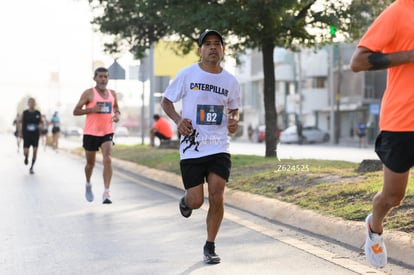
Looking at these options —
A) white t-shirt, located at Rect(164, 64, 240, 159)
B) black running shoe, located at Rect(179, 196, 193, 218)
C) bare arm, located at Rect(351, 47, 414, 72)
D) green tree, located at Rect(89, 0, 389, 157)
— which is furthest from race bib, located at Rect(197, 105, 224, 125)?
green tree, located at Rect(89, 0, 389, 157)

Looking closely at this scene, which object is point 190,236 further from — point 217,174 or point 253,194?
point 253,194

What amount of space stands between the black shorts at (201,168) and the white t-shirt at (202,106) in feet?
0.17

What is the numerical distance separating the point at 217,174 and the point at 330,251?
4.19 feet

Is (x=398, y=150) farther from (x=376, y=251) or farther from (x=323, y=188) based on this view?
(x=323, y=188)

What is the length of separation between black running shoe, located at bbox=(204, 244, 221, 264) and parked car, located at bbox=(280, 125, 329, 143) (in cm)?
4947

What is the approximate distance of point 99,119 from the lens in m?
11.4

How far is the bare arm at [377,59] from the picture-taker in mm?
4926

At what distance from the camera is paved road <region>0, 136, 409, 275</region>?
250 inches

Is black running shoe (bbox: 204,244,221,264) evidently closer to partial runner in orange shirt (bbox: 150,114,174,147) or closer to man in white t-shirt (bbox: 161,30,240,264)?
man in white t-shirt (bbox: 161,30,240,264)

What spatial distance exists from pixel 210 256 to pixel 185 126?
1068 millimetres

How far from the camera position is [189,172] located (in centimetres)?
675

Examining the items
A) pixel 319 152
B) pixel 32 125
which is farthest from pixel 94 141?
pixel 319 152

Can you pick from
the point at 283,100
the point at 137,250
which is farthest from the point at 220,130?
the point at 283,100

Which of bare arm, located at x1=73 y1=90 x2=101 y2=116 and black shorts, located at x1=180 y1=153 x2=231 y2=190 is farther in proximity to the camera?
bare arm, located at x1=73 y1=90 x2=101 y2=116
